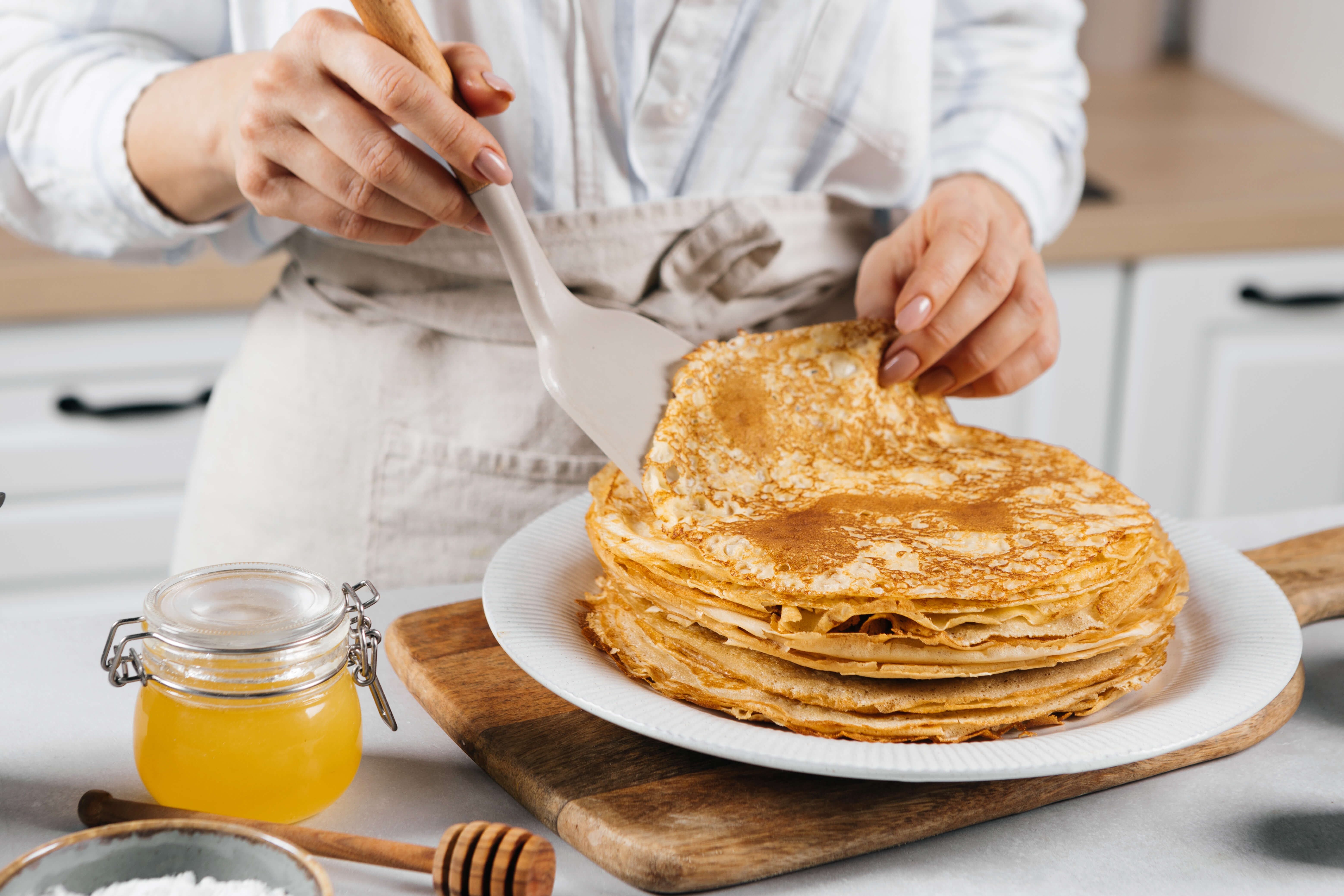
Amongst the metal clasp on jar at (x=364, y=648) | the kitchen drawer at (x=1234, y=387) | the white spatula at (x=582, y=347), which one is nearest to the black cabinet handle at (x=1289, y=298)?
the kitchen drawer at (x=1234, y=387)

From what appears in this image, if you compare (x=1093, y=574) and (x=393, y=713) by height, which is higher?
(x=1093, y=574)

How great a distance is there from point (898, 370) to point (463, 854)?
531 mm

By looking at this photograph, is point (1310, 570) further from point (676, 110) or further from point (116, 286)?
point (116, 286)

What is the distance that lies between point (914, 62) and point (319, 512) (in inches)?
28.8

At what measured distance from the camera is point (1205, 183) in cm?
213

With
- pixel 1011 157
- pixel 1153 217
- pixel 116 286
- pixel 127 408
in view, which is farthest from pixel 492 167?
pixel 1153 217

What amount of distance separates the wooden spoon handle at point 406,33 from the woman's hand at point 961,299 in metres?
0.38

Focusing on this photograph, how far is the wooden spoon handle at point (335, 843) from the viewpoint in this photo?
66cm

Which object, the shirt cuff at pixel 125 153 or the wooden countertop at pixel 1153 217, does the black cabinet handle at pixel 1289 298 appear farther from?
the shirt cuff at pixel 125 153

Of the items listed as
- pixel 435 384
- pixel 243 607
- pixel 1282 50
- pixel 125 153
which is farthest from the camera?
pixel 1282 50

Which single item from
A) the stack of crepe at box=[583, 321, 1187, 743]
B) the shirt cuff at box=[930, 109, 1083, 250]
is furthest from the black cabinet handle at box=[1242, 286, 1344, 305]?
the stack of crepe at box=[583, 321, 1187, 743]

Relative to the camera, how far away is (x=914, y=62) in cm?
122

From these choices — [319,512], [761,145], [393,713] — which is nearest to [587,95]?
[761,145]

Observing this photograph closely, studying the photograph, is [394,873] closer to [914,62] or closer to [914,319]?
[914,319]
